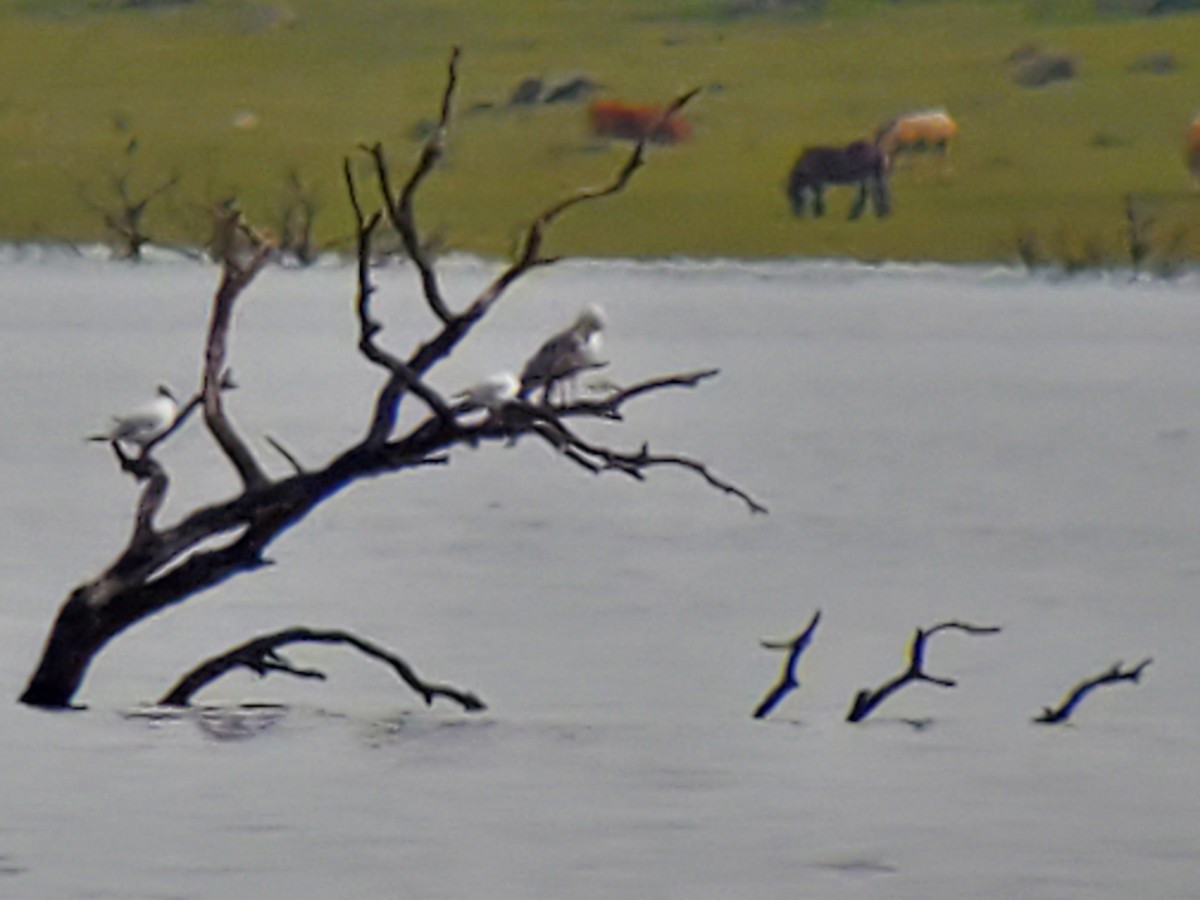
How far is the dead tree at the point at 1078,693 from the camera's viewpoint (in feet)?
38.9

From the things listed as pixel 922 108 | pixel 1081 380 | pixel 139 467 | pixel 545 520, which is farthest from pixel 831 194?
pixel 139 467

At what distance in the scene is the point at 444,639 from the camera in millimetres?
15102

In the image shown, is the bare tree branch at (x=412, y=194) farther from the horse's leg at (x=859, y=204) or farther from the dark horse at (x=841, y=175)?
the horse's leg at (x=859, y=204)

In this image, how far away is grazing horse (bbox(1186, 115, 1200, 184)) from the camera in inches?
2356

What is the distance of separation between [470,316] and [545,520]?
1042 cm

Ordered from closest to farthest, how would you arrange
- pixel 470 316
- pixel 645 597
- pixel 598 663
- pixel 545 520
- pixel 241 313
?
pixel 470 316, pixel 598 663, pixel 645 597, pixel 545 520, pixel 241 313

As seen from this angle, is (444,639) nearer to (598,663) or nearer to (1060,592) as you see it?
(598,663)

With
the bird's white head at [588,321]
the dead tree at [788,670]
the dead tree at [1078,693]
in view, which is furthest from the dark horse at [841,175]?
the dead tree at [788,670]

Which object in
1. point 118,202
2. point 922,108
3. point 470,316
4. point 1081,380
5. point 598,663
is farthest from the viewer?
point 922,108

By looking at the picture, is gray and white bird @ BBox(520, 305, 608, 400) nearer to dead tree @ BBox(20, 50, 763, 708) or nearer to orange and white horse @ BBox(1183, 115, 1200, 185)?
dead tree @ BBox(20, 50, 763, 708)

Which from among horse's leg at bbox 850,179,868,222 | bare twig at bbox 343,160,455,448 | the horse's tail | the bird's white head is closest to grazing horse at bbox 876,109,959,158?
horse's leg at bbox 850,179,868,222

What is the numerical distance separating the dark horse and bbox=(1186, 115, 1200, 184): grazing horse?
15.0 feet

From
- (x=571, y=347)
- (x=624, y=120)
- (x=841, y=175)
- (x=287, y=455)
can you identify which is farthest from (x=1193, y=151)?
(x=287, y=455)

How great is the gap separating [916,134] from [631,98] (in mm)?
9563
